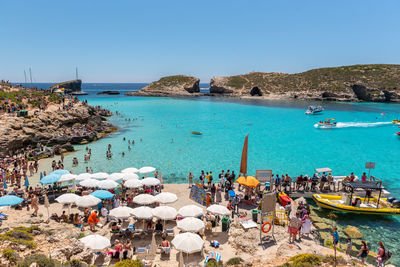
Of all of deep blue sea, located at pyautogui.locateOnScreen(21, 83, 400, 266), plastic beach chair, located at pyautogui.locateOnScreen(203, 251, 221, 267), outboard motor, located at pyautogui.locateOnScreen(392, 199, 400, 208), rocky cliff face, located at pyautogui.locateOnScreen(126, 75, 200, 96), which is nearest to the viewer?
plastic beach chair, located at pyautogui.locateOnScreen(203, 251, 221, 267)

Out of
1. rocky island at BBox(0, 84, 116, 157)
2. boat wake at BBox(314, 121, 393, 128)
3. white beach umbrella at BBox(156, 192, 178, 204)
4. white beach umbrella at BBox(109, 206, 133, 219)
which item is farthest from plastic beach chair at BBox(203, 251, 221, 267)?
boat wake at BBox(314, 121, 393, 128)

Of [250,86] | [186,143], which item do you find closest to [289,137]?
[186,143]

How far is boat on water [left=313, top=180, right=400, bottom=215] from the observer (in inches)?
593

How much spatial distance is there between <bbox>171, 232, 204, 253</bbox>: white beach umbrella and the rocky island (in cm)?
2560

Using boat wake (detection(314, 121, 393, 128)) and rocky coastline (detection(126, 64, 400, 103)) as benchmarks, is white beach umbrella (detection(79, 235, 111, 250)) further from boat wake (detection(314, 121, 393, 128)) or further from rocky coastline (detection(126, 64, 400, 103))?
rocky coastline (detection(126, 64, 400, 103))

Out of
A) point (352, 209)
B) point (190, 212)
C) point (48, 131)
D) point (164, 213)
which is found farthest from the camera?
point (48, 131)

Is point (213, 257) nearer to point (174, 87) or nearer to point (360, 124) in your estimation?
point (360, 124)

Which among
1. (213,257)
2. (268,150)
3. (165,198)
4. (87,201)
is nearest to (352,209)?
(213,257)

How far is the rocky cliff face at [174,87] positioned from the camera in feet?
434

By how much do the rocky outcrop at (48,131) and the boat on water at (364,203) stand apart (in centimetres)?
2872

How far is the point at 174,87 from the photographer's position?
136 metres

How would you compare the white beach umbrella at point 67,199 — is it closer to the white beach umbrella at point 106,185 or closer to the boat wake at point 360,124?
the white beach umbrella at point 106,185

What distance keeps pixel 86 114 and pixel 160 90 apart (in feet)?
303

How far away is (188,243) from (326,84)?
11483cm
